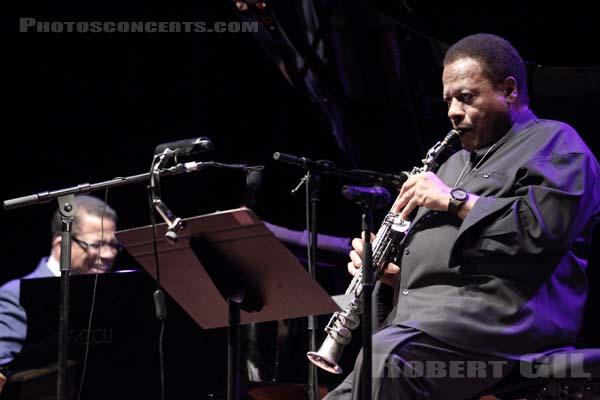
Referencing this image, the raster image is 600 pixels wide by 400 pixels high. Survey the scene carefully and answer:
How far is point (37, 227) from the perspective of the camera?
22.3 ft

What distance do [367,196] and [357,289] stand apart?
56 cm

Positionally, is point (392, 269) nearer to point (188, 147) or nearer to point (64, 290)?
point (188, 147)

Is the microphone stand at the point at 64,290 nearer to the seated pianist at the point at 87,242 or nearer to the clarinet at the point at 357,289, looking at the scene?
the clarinet at the point at 357,289

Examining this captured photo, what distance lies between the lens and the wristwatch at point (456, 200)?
9.45 feet

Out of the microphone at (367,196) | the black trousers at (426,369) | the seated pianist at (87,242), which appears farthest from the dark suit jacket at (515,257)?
the seated pianist at (87,242)

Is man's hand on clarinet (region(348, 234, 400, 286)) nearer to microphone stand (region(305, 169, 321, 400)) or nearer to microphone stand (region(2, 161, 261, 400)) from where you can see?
microphone stand (region(2, 161, 261, 400))

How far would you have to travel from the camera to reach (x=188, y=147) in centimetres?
312

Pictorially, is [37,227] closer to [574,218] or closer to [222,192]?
[222,192]

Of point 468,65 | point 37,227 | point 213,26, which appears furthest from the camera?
point 37,227

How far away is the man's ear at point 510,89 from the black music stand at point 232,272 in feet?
3.67

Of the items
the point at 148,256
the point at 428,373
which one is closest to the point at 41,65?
the point at 148,256

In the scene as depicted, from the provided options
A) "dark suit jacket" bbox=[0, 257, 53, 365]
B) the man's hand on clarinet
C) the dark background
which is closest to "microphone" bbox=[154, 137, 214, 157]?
the man's hand on clarinet

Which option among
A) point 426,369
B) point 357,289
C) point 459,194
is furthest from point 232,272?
point 459,194

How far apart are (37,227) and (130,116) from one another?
1.22 m
